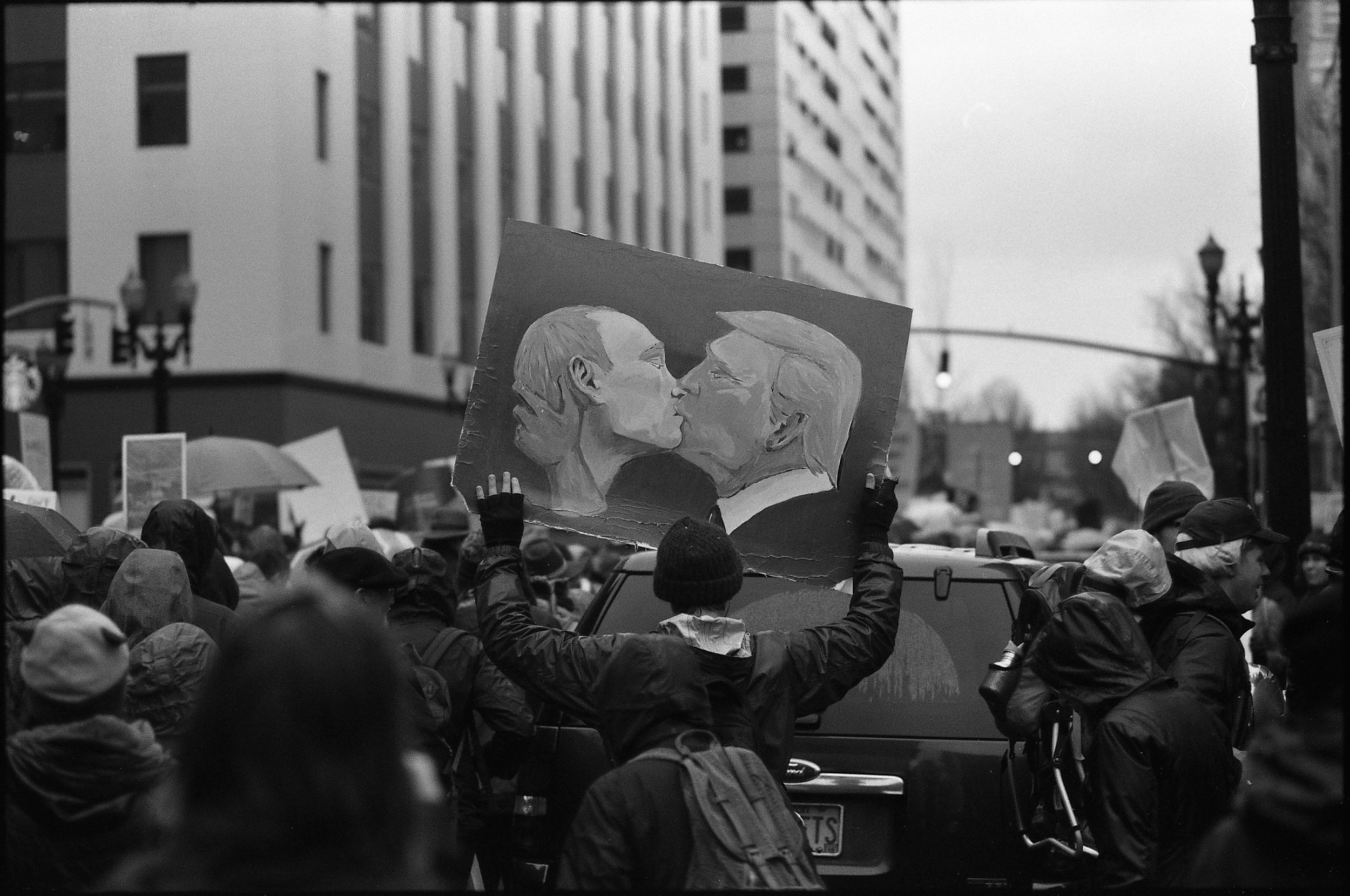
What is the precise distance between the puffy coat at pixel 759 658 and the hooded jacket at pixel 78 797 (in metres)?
1.29

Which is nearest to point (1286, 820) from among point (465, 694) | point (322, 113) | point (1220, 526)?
point (465, 694)

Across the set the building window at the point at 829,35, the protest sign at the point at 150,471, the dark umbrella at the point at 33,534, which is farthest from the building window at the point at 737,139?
the dark umbrella at the point at 33,534

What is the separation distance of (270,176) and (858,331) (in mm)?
29157

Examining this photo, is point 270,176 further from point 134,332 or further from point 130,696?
point 130,696

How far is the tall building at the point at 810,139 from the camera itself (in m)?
80.9

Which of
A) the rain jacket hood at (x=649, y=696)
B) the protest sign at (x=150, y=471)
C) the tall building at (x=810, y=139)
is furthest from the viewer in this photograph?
the tall building at (x=810, y=139)

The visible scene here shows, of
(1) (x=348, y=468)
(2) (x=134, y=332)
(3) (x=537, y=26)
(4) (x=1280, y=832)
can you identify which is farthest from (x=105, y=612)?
(3) (x=537, y=26)

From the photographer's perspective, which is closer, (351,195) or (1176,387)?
(351,195)

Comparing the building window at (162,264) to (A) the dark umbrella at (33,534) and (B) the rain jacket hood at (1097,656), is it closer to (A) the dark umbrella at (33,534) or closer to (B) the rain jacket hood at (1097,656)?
(A) the dark umbrella at (33,534)

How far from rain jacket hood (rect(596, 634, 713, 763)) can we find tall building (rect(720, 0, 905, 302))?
2868 inches

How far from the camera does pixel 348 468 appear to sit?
15992mm

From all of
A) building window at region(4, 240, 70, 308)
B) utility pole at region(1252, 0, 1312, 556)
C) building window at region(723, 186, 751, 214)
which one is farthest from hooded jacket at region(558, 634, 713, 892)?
building window at region(723, 186, 751, 214)

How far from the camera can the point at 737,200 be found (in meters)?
81.5

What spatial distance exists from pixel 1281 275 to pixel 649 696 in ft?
16.2
